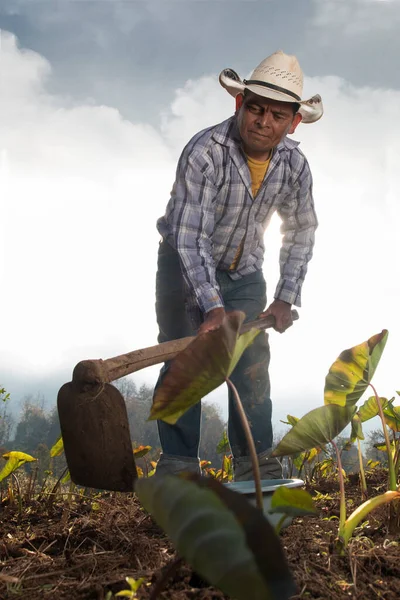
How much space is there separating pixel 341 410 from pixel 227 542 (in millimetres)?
923

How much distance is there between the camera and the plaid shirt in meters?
2.77

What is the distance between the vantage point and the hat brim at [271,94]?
268 cm

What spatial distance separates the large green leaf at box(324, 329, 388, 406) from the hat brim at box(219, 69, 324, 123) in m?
1.48

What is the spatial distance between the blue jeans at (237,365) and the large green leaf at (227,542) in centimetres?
208

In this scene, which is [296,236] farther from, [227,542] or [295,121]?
[227,542]

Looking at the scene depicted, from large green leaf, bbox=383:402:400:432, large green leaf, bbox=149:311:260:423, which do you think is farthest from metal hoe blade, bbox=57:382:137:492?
large green leaf, bbox=383:402:400:432

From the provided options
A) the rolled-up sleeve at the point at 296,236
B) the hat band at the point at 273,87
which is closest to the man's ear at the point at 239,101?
the hat band at the point at 273,87

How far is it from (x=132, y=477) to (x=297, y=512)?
924 millimetres

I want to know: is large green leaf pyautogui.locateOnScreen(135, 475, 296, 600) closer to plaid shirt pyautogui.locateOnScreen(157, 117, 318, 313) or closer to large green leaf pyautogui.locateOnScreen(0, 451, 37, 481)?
plaid shirt pyautogui.locateOnScreen(157, 117, 318, 313)

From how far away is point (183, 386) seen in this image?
1.24 meters

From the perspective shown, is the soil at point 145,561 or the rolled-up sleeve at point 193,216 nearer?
the soil at point 145,561

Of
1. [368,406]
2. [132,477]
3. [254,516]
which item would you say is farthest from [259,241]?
[254,516]

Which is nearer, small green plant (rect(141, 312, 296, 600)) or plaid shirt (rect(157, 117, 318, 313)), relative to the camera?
small green plant (rect(141, 312, 296, 600))

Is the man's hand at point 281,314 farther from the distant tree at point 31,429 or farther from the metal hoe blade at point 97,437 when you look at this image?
the distant tree at point 31,429
